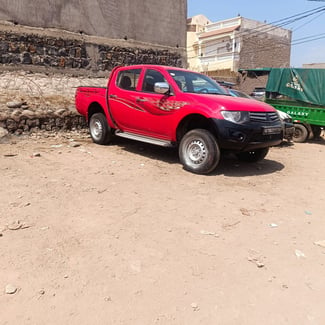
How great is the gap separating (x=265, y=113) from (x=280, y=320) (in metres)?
4.17

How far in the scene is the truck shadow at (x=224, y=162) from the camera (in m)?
6.11

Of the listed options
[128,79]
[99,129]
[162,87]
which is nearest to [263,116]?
[162,87]

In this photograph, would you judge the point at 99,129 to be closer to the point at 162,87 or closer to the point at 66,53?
the point at 162,87

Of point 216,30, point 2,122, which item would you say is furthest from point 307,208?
point 216,30

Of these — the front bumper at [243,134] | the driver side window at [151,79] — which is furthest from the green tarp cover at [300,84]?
the driver side window at [151,79]

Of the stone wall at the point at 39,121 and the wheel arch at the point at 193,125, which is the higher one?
the wheel arch at the point at 193,125

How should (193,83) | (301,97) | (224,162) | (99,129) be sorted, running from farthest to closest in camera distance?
(301,97) < (99,129) < (224,162) < (193,83)

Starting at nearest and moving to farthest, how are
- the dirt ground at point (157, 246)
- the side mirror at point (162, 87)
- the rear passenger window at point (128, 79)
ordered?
the dirt ground at point (157, 246) < the side mirror at point (162, 87) < the rear passenger window at point (128, 79)

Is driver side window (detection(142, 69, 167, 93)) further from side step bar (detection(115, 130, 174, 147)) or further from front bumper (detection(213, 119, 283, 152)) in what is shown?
front bumper (detection(213, 119, 283, 152))

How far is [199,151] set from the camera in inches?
225

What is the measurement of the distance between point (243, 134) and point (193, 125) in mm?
1060

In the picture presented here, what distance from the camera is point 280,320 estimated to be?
227 centimetres

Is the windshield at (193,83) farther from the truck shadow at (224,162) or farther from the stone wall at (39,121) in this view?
the stone wall at (39,121)

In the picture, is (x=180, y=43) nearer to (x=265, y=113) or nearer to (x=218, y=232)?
(x=265, y=113)
